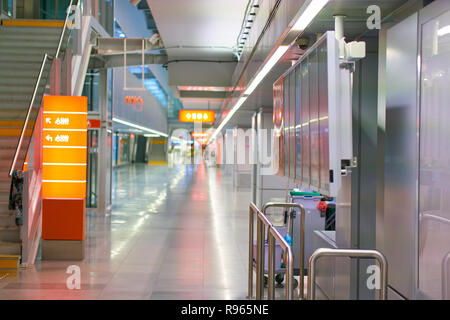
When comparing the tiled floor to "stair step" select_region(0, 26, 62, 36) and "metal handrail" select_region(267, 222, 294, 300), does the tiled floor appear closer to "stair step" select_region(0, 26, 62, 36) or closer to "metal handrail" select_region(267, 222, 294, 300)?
"metal handrail" select_region(267, 222, 294, 300)

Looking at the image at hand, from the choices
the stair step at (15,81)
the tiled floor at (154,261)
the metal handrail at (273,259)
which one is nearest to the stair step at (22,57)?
the stair step at (15,81)

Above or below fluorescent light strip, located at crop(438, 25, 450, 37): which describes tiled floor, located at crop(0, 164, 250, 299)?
below

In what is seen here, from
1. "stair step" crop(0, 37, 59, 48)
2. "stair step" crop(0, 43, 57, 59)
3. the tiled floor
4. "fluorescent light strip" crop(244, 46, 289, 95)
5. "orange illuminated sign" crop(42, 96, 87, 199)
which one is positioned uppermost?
"stair step" crop(0, 37, 59, 48)

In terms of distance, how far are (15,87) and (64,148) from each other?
2.89 metres

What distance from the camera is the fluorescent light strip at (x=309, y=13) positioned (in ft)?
13.3

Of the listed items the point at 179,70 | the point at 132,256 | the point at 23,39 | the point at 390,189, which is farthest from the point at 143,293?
the point at 179,70

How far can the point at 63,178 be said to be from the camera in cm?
856

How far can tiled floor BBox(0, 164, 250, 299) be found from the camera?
21.1 ft

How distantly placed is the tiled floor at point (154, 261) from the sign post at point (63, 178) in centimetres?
35

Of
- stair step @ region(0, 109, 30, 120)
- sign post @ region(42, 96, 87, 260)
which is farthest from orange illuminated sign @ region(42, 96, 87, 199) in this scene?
stair step @ region(0, 109, 30, 120)

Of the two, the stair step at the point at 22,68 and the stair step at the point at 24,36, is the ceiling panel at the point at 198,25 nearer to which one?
the stair step at the point at 24,36

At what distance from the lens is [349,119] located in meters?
4.01

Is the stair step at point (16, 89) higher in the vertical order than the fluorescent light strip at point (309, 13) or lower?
higher

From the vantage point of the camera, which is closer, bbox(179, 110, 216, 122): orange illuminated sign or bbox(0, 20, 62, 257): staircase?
bbox(0, 20, 62, 257): staircase
